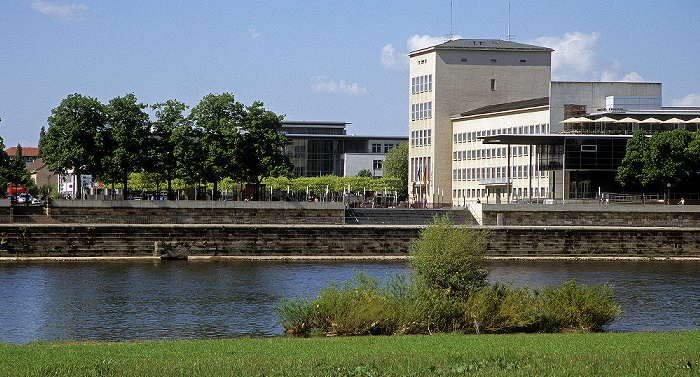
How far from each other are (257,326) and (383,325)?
718 cm

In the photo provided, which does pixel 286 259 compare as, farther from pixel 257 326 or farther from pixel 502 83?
pixel 502 83

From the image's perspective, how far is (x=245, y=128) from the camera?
87.8 metres

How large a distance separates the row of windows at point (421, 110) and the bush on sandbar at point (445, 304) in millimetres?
91372

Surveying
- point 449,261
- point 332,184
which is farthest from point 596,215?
point 332,184

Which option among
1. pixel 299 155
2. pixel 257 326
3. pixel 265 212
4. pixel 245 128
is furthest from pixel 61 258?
pixel 299 155

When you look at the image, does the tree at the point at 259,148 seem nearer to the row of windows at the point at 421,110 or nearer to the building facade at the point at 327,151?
the row of windows at the point at 421,110

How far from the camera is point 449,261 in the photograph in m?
30.0

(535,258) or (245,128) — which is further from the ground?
(245,128)

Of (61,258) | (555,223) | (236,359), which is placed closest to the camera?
(236,359)

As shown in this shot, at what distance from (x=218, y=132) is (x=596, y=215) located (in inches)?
1534

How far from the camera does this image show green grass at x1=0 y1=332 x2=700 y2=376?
17.9 meters

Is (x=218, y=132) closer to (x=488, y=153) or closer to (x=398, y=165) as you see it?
(x=488, y=153)

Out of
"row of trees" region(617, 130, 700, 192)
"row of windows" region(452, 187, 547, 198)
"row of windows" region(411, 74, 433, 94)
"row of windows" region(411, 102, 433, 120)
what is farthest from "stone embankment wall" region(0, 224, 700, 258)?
"row of windows" region(411, 74, 433, 94)

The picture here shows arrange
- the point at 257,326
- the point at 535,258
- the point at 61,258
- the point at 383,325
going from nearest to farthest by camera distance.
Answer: the point at 383,325 → the point at 257,326 → the point at 61,258 → the point at 535,258
